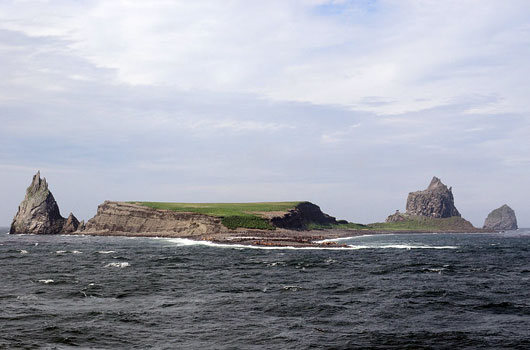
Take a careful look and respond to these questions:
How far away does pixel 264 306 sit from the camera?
43.0m

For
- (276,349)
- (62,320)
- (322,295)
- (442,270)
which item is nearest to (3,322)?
(62,320)

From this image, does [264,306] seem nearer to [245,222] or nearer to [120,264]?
[120,264]

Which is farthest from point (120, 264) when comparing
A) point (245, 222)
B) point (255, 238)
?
point (245, 222)

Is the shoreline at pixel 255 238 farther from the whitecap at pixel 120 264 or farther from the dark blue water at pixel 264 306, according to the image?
the dark blue water at pixel 264 306

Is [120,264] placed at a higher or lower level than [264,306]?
higher

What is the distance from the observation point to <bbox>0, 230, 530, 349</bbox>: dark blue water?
31.9 m

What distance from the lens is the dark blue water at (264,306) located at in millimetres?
31859

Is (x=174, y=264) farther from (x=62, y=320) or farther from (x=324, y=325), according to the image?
(x=324, y=325)

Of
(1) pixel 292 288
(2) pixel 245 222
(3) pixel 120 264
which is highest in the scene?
(2) pixel 245 222

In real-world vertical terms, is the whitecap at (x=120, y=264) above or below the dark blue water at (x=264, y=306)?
above

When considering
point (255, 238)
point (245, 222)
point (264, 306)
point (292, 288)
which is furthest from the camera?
point (245, 222)

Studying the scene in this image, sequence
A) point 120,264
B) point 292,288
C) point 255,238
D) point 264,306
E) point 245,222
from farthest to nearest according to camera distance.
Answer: point 245,222, point 255,238, point 120,264, point 292,288, point 264,306

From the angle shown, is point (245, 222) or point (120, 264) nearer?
point (120, 264)

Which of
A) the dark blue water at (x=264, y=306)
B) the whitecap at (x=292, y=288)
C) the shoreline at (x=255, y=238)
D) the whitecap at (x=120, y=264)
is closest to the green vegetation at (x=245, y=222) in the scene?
the shoreline at (x=255, y=238)
